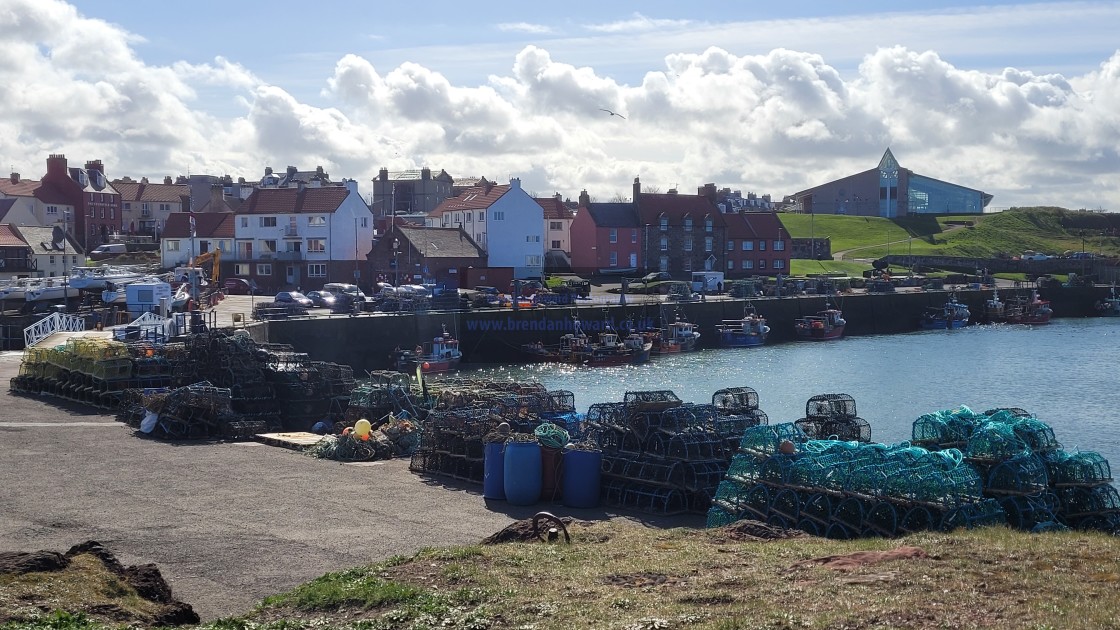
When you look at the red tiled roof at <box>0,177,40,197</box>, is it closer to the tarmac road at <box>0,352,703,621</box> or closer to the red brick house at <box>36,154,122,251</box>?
the red brick house at <box>36,154,122,251</box>

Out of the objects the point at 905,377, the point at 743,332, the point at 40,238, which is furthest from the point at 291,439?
the point at 40,238

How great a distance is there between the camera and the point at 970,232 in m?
135

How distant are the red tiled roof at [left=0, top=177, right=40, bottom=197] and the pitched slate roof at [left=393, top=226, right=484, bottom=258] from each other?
38.7 m

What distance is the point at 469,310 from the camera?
6178 cm

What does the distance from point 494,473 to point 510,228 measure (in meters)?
62.3

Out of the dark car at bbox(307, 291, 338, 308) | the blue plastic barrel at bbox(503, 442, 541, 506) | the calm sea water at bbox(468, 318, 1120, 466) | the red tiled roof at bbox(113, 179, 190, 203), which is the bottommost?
the calm sea water at bbox(468, 318, 1120, 466)

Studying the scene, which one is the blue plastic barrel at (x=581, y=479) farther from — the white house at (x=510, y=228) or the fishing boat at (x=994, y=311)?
the fishing boat at (x=994, y=311)

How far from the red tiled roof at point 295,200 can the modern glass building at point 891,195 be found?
300 ft

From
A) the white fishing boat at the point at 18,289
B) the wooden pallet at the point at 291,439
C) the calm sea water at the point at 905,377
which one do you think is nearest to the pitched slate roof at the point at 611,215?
the calm sea water at the point at 905,377

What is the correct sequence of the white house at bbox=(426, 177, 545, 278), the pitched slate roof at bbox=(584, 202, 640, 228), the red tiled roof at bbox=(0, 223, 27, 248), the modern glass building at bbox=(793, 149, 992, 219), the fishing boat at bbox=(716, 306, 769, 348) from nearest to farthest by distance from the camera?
1. the fishing boat at bbox=(716, 306, 769, 348)
2. the red tiled roof at bbox=(0, 223, 27, 248)
3. the white house at bbox=(426, 177, 545, 278)
4. the pitched slate roof at bbox=(584, 202, 640, 228)
5. the modern glass building at bbox=(793, 149, 992, 219)

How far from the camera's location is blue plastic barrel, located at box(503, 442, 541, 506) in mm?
20828

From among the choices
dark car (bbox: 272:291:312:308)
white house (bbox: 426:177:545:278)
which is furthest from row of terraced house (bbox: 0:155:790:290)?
dark car (bbox: 272:291:312:308)

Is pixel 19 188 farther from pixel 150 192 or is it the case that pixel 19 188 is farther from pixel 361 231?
pixel 361 231

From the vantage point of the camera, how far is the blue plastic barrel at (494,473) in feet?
69.8
